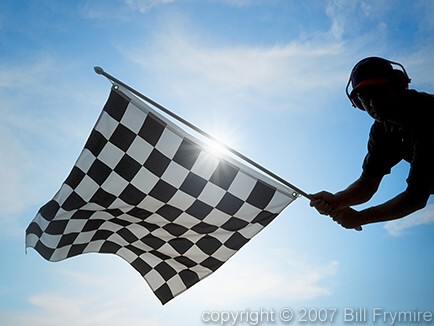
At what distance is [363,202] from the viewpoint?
458cm

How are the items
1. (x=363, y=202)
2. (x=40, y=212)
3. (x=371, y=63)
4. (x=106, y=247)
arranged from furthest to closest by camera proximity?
(x=106, y=247), (x=40, y=212), (x=363, y=202), (x=371, y=63)

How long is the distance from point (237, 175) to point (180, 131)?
31.9 inches

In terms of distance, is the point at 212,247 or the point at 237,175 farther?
the point at 212,247

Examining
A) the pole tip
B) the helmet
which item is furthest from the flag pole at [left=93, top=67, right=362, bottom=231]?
the helmet

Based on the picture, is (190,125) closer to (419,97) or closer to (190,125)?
(190,125)

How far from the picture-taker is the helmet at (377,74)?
11.0 feet

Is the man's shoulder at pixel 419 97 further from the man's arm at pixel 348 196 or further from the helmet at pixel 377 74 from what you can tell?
the man's arm at pixel 348 196

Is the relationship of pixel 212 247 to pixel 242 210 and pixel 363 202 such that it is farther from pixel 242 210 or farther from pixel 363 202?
pixel 363 202

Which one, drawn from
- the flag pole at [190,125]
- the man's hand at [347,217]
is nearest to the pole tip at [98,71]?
the flag pole at [190,125]

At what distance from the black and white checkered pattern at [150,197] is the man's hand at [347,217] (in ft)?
1.75

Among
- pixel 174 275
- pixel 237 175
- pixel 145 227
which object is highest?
pixel 237 175

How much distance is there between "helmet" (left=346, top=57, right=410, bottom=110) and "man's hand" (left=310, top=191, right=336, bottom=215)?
1.46m

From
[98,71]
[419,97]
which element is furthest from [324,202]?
[98,71]

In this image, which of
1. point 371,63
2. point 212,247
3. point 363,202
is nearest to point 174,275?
point 212,247
